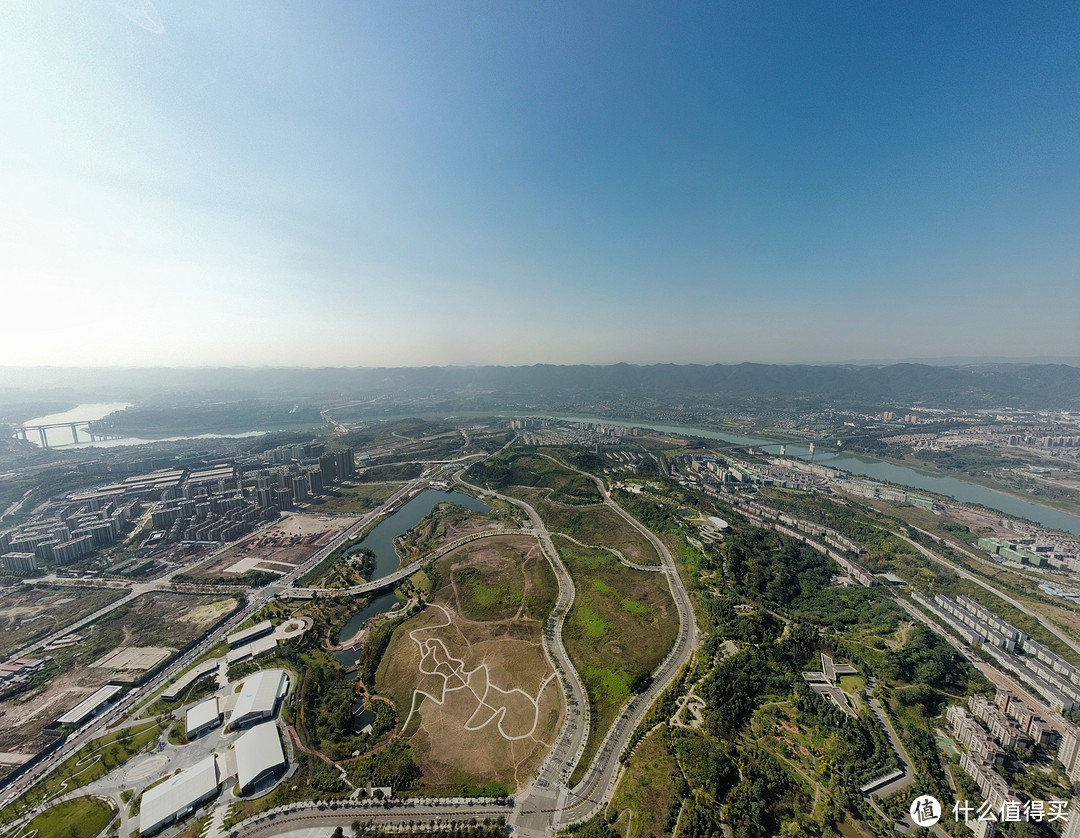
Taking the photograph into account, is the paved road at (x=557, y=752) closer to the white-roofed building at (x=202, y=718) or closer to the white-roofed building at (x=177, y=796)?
the white-roofed building at (x=177, y=796)

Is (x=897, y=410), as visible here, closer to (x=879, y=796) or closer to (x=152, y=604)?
(x=879, y=796)

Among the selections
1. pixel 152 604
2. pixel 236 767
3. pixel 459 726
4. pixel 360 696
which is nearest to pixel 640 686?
pixel 459 726

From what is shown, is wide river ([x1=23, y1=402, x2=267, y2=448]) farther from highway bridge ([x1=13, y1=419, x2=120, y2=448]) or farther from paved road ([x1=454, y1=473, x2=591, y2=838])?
paved road ([x1=454, y1=473, x2=591, y2=838])

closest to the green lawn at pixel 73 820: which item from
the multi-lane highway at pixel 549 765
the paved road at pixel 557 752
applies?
the multi-lane highway at pixel 549 765

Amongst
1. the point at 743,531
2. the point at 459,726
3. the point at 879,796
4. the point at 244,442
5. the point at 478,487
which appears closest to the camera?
the point at 879,796

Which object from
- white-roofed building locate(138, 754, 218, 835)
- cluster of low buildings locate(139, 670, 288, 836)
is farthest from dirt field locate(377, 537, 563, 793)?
white-roofed building locate(138, 754, 218, 835)

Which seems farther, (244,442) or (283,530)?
(244,442)
